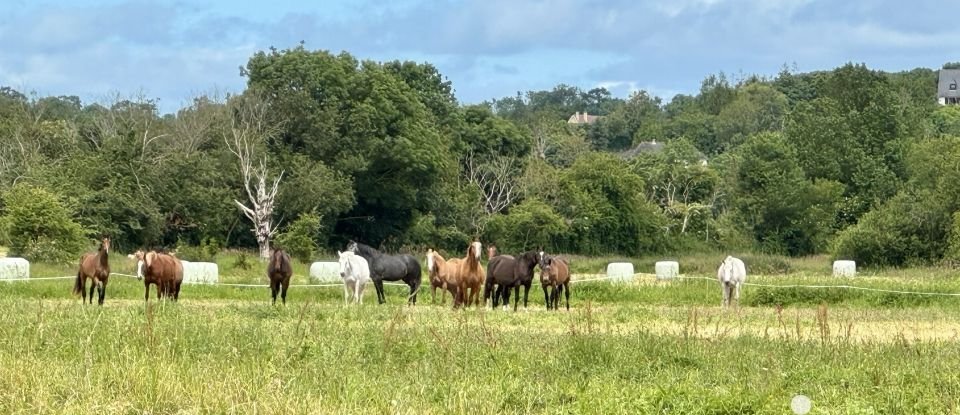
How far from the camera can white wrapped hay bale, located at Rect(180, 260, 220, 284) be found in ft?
112

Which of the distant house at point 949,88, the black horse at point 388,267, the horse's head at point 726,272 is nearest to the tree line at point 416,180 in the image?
the black horse at point 388,267

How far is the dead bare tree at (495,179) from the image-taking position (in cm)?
7375

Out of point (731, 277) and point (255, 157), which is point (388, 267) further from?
point (255, 157)

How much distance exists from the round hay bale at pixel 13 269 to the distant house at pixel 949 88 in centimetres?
17185

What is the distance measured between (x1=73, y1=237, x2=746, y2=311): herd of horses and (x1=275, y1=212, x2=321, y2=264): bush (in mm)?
22345

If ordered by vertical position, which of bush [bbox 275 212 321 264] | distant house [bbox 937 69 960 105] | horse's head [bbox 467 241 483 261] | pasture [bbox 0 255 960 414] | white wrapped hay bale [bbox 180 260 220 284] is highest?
distant house [bbox 937 69 960 105]

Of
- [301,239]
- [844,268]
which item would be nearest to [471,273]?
[844,268]

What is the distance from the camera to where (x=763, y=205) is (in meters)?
75.9

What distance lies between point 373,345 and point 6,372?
4107 mm

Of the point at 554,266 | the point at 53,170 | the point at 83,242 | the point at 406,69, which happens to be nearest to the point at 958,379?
the point at 554,266

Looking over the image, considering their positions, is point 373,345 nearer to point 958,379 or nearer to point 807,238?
point 958,379

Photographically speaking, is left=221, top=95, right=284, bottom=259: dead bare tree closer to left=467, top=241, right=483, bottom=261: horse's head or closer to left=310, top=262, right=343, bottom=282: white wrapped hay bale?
left=310, top=262, right=343, bottom=282: white wrapped hay bale

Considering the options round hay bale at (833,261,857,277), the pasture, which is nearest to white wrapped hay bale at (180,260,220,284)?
the pasture

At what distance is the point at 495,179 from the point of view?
75625 millimetres
